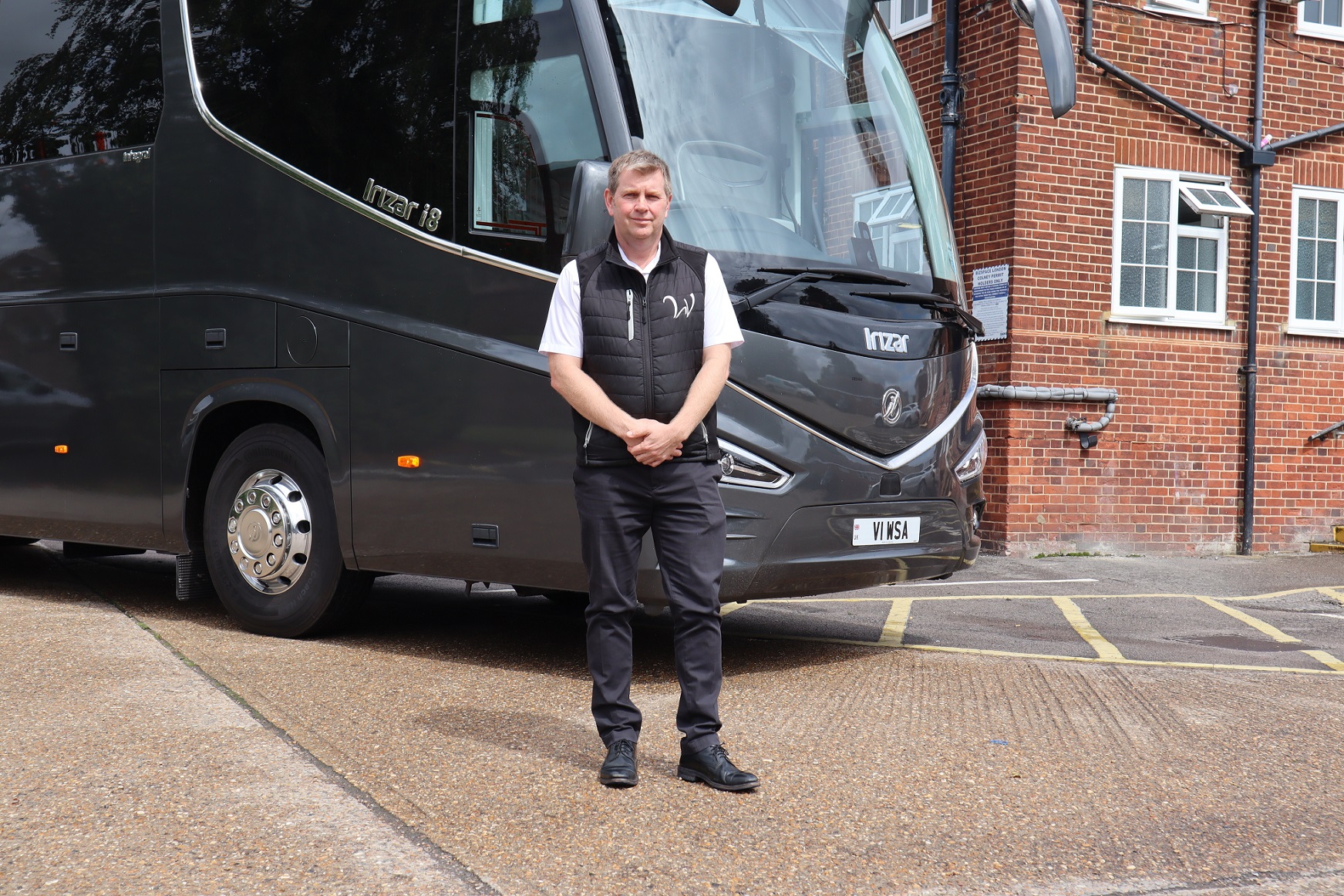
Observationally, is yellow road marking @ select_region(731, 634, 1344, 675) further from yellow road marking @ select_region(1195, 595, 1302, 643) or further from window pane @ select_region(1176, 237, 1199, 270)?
window pane @ select_region(1176, 237, 1199, 270)

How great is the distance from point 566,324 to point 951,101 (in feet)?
30.7

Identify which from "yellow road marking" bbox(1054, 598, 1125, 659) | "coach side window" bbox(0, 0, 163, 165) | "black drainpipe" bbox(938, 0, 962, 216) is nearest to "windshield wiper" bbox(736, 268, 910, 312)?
"yellow road marking" bbox(1054, 598, 1125, 659)

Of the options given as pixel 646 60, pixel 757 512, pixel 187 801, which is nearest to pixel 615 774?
pixel 187 801

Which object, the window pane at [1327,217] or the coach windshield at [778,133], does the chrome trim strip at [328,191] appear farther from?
the window pane at [1327,217]

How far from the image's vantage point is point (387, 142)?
19.9ft

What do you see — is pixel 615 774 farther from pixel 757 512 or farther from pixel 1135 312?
pixel 1135 312

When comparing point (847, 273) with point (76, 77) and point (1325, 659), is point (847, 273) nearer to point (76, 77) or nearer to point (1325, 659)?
point (1325, 659)

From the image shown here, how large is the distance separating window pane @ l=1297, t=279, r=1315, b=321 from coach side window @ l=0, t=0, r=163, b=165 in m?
10.8

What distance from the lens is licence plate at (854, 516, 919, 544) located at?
18.9 ft

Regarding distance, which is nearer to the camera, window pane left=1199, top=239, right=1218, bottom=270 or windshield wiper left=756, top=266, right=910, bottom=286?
windshield wiper left=756, top=266, right=910, bottom=286

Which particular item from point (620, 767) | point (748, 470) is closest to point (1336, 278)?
point (748, 470)

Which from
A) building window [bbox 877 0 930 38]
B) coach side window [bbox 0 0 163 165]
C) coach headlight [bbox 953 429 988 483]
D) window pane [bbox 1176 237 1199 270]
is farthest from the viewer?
building window [bbox 877 0 930 38]

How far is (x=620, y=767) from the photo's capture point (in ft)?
13.3

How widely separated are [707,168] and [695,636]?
217 cm
